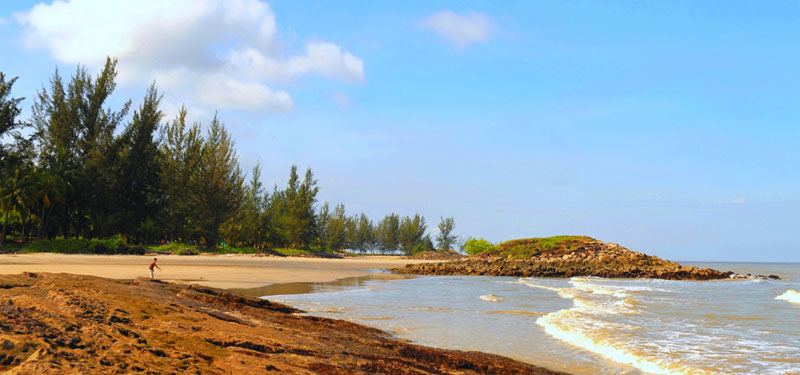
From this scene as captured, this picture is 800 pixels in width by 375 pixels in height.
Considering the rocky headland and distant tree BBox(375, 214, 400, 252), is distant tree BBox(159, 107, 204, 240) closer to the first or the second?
the rocky headland

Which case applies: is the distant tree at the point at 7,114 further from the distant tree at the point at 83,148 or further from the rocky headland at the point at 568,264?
the rocky headland at the point at 568,264

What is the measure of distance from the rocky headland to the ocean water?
80.1 feet

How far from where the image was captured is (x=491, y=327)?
14.0 meters

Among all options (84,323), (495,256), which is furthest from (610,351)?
(495,256)

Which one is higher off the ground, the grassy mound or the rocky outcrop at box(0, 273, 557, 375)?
the grassy mound

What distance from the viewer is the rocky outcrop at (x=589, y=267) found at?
47.5 metres

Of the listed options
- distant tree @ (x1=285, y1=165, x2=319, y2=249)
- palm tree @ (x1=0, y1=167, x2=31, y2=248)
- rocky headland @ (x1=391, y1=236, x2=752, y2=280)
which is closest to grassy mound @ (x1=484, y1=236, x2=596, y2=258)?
rocky headland @ (x1=391, y1=236, x2=752, y2=280)

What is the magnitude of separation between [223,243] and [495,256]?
3504 centimetres

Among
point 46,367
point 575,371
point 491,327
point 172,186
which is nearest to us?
point 46,367

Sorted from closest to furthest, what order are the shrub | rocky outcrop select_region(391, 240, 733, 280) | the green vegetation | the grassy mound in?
the green vegetation → rocky outcrop select_region(391, 240, 733, 280) → the grassy mound → the shrub

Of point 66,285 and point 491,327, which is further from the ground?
point 66,285

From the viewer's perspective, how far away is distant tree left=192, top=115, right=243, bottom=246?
2106 inches

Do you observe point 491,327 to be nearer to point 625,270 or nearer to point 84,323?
point 84,323

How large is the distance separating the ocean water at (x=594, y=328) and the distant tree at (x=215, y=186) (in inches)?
1348
